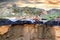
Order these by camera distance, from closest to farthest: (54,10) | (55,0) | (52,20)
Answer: (52,20)
(54,10)
(55,0)

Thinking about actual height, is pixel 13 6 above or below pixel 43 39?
above

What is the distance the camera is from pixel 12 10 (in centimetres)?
123

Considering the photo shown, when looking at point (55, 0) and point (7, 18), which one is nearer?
point (7, 18)

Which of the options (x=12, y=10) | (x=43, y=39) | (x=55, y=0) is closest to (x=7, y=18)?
(x=12, y=10)

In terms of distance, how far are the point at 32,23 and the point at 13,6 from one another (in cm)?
26

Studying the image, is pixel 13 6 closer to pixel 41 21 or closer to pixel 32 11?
pixel 32 11

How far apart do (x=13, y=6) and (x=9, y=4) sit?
5 centimetres

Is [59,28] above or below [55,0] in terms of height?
below

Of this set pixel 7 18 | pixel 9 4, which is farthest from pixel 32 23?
pixel 9 4

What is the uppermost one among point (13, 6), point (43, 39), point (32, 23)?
point (13, 6)

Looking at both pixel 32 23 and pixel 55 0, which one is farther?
pixel 55 0

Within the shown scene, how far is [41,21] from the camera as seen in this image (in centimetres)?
111

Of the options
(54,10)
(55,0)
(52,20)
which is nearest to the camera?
(52,20)

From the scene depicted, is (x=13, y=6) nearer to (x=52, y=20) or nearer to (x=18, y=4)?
(x=18, y=4)
